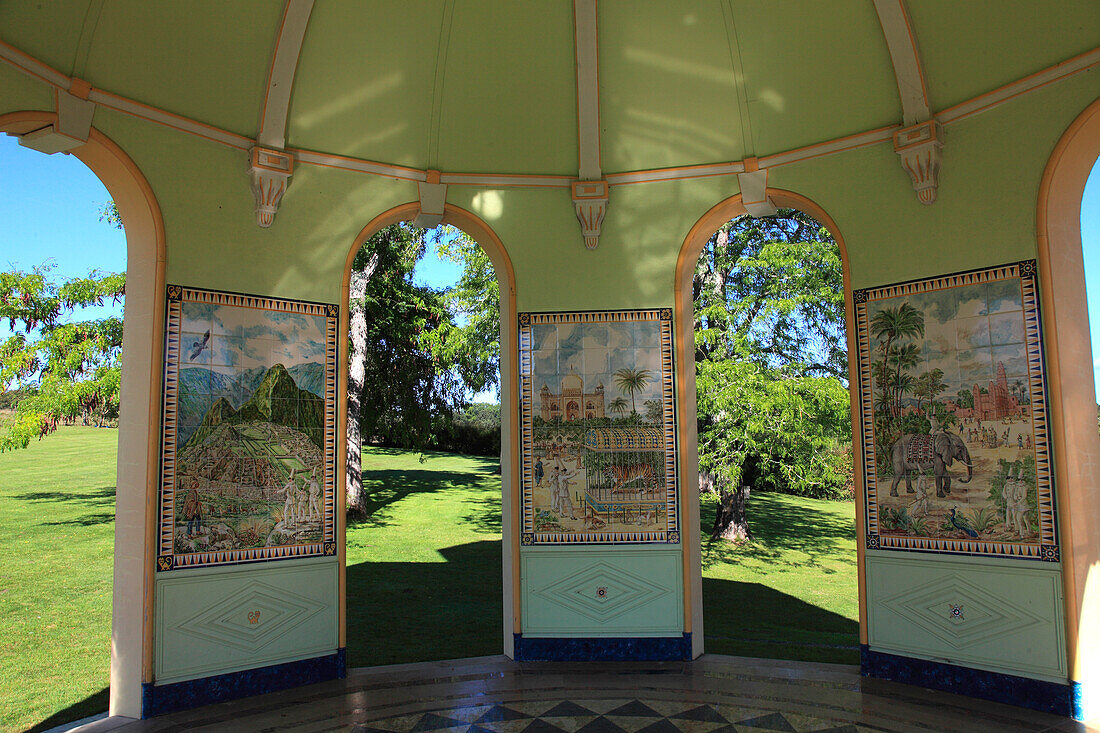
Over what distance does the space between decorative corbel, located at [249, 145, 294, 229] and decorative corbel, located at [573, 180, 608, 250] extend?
2.62 metres

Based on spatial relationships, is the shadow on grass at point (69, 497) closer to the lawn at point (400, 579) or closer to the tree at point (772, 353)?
the lawn at point (400, 579)

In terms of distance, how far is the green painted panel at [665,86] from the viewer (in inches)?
258

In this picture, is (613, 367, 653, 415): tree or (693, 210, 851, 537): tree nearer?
(613, 367, 653, 415): tree

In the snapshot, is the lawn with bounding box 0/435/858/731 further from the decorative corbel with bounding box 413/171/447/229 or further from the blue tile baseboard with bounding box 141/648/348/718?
the decorative corbel with bounding box 413/171/447/229

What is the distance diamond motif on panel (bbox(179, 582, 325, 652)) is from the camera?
550cm

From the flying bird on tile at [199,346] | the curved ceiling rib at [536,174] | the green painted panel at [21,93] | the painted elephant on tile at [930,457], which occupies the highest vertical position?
the curved ceiling rib at [536,174]

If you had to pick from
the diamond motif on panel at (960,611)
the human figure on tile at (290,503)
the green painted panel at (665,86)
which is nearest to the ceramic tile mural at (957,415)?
the diamond motif on panel at (960,611)

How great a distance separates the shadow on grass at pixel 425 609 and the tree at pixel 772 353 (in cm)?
402

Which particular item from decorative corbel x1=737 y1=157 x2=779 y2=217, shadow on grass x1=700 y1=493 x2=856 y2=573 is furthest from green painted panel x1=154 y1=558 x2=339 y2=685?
shadow on grass x1=700 y1=493 x2=856 y2=573

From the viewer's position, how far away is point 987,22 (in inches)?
212

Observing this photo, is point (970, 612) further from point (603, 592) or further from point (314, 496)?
point (314, 496)

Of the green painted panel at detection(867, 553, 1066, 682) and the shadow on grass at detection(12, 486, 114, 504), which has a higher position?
the shadow on grass at detection(12, 486, 114, 504)

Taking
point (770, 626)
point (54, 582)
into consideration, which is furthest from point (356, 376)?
point (770, 626)

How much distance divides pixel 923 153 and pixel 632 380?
3.06 metres
